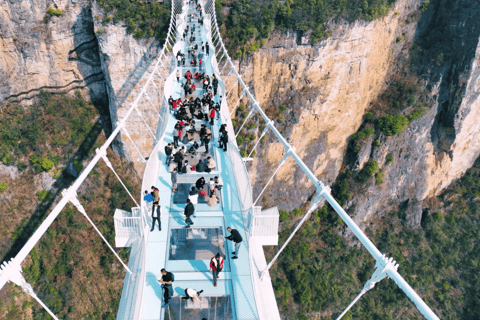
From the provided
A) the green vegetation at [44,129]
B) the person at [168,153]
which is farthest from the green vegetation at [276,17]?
the person at [168,153]

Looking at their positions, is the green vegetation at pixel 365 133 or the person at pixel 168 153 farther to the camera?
the green vegetation at pixel 365 133

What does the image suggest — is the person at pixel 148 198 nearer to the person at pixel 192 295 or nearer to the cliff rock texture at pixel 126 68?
the person at pixel 192 295

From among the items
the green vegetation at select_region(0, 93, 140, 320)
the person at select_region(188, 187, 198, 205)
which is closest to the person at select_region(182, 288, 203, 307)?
the person at select_region(188, 187, 198, 205)

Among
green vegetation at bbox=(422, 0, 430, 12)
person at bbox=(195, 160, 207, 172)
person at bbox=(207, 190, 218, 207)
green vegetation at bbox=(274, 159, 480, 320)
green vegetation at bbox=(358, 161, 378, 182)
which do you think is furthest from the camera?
green vegetation at bbox=(358, 161, 378, 182)

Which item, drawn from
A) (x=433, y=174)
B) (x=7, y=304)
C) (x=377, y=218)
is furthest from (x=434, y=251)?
(x=7, y=304)

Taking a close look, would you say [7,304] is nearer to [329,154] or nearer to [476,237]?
[329,154]

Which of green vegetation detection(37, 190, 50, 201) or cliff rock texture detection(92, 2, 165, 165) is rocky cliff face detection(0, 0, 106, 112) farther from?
green vegetation detection(37, 190, 50, 201)

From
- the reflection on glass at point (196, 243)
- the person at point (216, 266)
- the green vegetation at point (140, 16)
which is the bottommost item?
Answer: the reflection on glass at point (196, 243)
